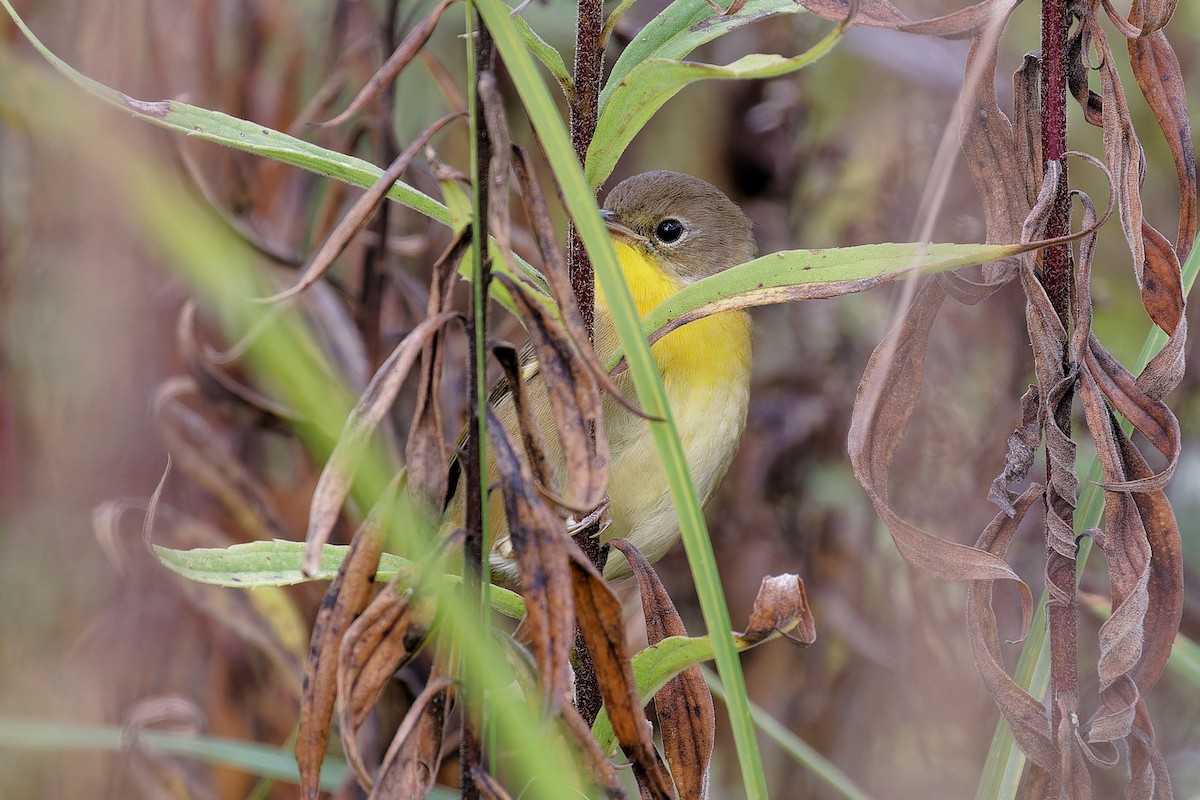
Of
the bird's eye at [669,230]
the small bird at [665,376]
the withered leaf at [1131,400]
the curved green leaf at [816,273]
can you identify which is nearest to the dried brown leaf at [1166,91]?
the withered leaf at [1131,400]

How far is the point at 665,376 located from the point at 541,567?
3.87 feet

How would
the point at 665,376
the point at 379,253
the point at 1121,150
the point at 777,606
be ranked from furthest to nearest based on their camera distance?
the point at 379,253
the point at 665,376
the point at 1121,150
the point at 777,606

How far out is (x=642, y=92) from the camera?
0.83 meters

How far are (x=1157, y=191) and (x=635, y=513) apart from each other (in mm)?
1605

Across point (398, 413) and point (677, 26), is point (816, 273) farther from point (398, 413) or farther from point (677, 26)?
point (398, 413)

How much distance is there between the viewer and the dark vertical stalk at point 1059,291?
92 centimetres

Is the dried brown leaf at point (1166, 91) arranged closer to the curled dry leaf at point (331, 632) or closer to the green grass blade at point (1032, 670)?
the green grass blade at point (1032, 670)

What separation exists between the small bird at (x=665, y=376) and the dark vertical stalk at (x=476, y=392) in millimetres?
748

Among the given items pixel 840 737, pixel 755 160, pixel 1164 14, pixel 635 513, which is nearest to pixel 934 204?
pixel 1164 14

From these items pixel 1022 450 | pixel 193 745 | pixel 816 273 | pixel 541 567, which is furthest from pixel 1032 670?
pixel 193 745

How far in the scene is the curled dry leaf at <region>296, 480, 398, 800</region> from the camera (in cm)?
71

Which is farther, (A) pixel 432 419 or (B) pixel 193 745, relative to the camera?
(B) pixel 193 745

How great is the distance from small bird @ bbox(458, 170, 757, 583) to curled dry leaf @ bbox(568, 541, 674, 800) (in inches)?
29.8

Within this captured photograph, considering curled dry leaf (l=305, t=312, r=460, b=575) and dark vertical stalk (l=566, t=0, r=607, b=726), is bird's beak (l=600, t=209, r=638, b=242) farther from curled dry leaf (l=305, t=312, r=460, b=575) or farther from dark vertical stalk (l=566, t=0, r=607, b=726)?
curled dry leaf (l=305, t=312, r=460, b=575)
